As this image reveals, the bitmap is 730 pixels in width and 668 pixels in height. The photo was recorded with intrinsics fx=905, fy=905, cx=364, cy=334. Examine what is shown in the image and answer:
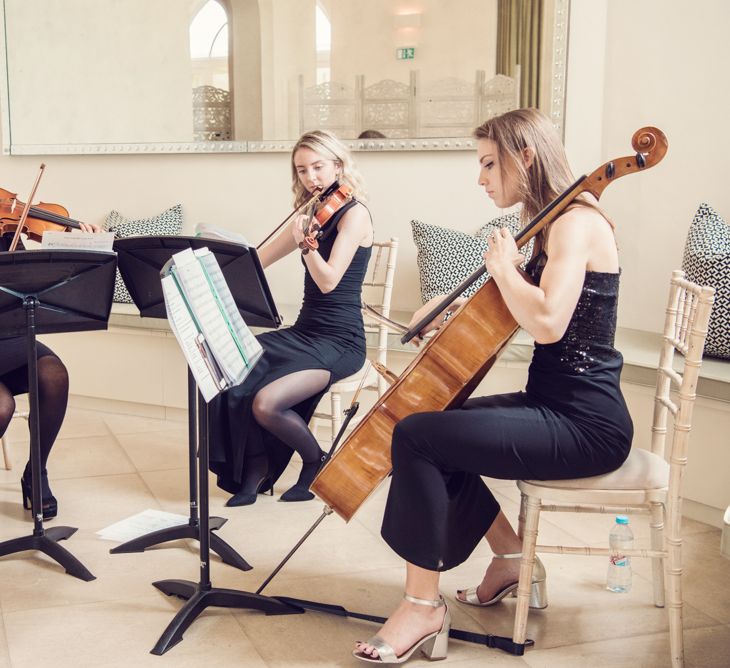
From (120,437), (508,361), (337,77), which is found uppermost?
(337,77)

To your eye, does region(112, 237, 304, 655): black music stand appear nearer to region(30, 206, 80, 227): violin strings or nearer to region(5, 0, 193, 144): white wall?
region(30, 206, 80, 227): violin strings

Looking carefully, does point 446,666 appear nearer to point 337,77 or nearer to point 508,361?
point 508,361

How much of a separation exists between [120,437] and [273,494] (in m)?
0.97

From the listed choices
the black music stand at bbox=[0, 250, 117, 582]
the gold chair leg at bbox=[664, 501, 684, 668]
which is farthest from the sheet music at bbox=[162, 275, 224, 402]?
the gold chair leg at bbox=[664, 501, 684, 668]

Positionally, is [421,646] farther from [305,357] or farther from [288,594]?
[305,357]

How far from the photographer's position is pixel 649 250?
3436mm

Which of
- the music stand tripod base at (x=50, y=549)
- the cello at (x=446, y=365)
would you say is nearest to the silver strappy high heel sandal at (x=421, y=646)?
the cello at (x=446, y=365)

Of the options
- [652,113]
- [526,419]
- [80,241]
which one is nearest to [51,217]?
[80,241]

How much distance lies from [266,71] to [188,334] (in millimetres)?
2523

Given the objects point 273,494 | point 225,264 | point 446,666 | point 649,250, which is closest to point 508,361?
point 649,250

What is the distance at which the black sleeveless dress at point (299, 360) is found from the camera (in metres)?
2.86

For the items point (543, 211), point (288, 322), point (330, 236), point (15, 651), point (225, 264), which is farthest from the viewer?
point (288, 322)

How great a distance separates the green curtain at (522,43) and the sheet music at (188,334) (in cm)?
222

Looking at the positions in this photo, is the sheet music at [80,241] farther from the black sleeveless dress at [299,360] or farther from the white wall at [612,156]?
the white wall at [612,156]
